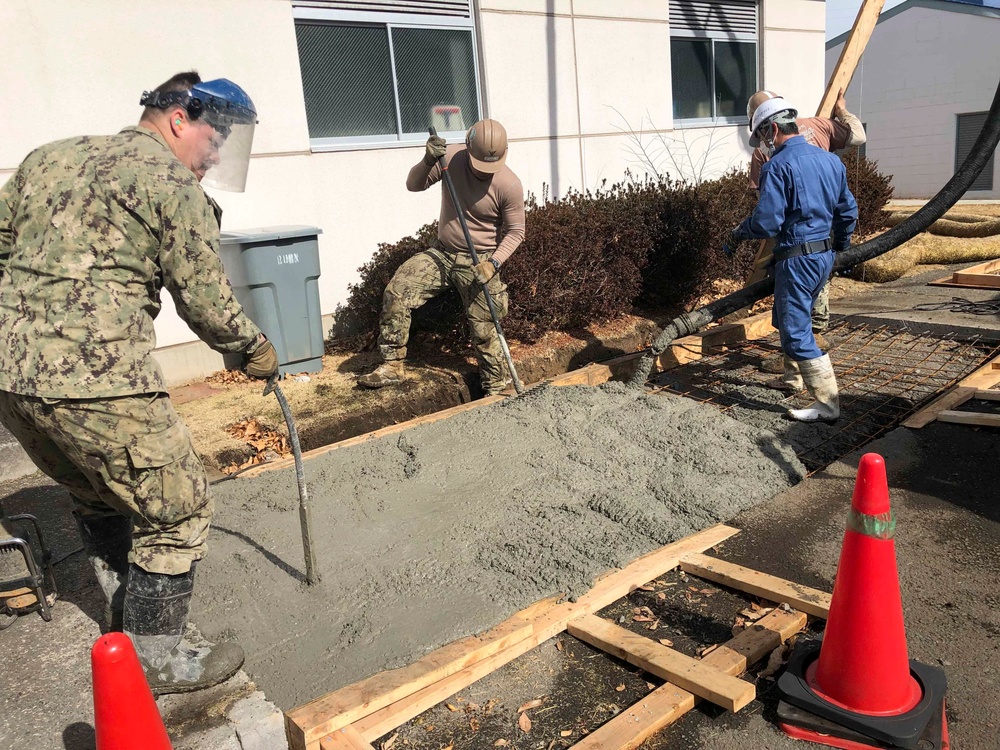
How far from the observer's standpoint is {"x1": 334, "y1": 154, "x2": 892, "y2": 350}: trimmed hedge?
21.9 feet

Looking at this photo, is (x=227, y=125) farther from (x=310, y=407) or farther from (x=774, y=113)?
(x=774, y=113)

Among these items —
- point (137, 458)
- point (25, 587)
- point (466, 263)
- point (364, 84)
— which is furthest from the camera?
point (364, 84)

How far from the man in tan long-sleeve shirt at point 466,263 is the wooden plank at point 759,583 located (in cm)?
278

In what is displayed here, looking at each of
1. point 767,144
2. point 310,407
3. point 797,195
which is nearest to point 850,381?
point 797,195

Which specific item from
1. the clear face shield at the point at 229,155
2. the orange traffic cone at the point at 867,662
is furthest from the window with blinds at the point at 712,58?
the orange traffic cone at the point at 867,662

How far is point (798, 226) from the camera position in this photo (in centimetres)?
485

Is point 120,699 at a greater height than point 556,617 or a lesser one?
greater

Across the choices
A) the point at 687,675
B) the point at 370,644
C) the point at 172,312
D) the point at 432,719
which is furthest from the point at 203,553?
the point at 172,312

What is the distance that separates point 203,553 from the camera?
2.77 m

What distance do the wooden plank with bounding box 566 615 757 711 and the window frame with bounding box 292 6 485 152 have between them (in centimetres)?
546

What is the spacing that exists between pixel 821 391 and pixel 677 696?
2.95 metres

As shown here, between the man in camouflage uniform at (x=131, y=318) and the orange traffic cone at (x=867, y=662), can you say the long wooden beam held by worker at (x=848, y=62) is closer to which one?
the orange traffic cone at (x=867, y=662)

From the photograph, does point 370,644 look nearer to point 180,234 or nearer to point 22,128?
point 180,234

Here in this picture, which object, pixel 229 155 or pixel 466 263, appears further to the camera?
pixel 466 263
